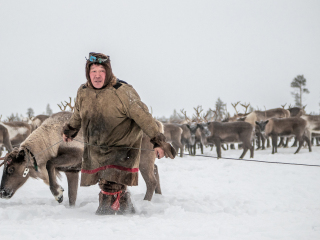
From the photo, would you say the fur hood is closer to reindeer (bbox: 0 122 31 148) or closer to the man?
the man

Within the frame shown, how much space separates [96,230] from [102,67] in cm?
178

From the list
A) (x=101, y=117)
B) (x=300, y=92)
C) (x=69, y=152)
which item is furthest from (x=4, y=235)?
(x=300, y=92)

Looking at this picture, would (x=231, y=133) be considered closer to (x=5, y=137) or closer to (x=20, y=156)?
(x=20, y=156)

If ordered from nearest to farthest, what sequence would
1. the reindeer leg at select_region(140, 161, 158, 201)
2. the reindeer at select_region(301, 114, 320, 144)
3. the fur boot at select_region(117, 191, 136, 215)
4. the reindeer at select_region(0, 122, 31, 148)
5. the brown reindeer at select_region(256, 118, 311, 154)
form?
the fur boot at select_region(117, 191, 136, 215)
the reindeer leg at select_region(140, 161, 158, 201)
the brown reindeer at select_region(256, 118, 311, 154)
the reindeer at select_region(0, 122, 31, 148)
the reindeer at select_region(301, 114, 320, 144)

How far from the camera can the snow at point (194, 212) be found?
2.48 meters

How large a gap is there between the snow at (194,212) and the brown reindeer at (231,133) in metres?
5.40

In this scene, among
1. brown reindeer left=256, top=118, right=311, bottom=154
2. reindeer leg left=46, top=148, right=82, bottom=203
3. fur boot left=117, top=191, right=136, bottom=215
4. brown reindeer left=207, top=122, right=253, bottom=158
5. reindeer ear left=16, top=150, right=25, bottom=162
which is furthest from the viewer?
brown reindeer left=256, top=118, right=311, bottom=154

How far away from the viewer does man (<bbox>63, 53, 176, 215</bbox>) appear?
3195 mm

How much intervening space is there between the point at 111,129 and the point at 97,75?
65cm

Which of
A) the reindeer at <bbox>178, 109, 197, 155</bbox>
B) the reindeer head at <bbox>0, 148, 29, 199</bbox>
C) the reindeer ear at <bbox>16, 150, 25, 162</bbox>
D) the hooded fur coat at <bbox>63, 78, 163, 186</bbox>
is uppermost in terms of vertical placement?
the hooded fur coat at <bbox>63, 78, 163, 186</bbox>

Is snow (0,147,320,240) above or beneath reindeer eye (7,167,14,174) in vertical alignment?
beneath

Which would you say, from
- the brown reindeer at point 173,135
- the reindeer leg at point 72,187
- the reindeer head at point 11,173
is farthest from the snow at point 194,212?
the brown reindeer at point 173,135

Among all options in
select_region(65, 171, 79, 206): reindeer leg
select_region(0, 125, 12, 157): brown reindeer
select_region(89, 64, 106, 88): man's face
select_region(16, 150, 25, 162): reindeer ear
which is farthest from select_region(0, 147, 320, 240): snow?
select_region(0, 125, 12, 157): brown reindeer

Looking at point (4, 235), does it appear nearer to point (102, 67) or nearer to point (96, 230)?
point (96, 230)
